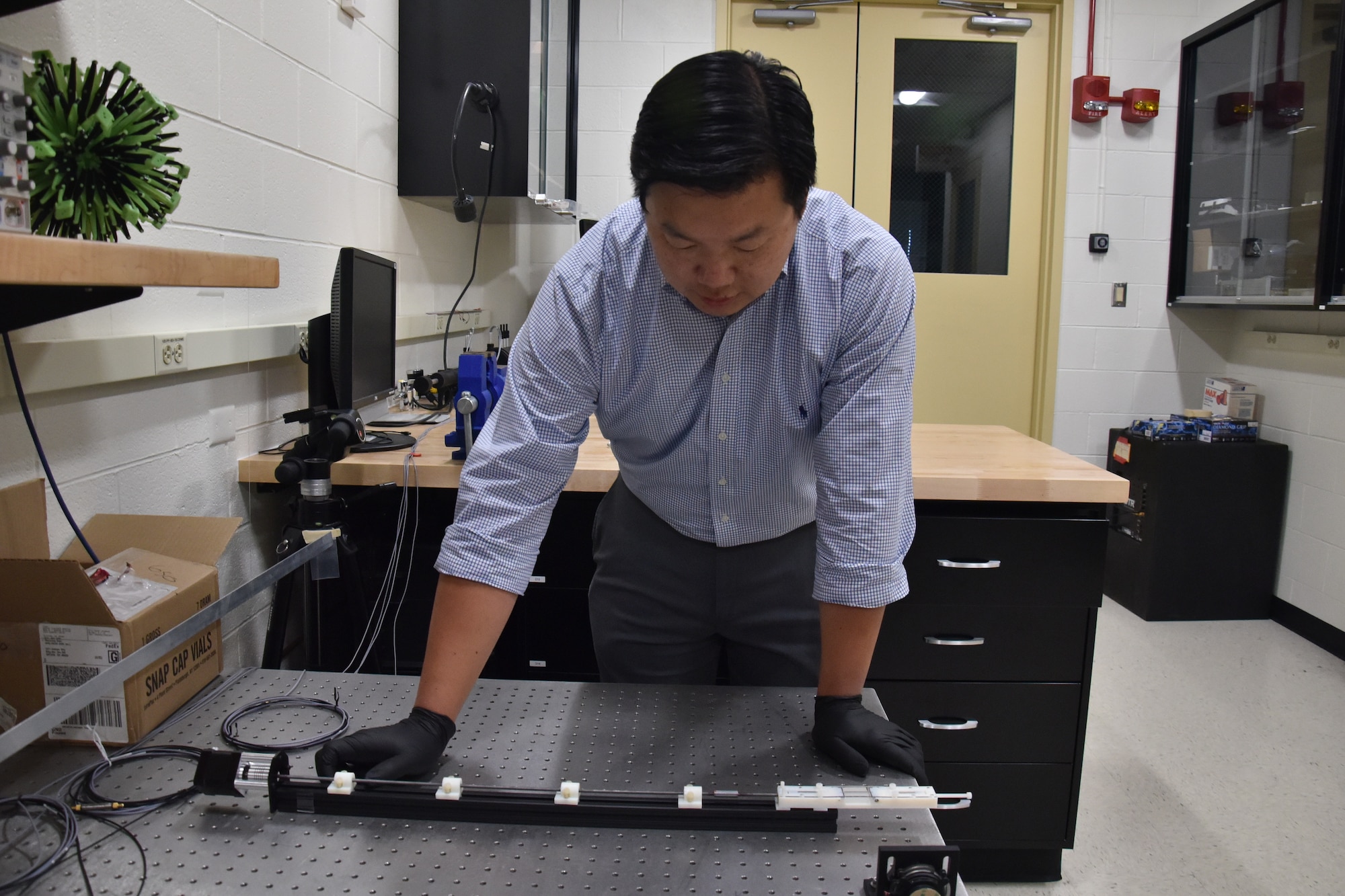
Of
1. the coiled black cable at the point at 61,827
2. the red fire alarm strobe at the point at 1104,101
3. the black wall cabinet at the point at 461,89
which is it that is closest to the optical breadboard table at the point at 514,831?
the coiled black cable at the point at 61,827

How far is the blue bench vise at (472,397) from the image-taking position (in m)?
1.90

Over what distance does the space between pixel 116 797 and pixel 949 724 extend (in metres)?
1.49

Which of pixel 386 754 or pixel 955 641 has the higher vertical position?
pixel 386 754

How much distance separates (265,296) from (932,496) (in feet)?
4.48

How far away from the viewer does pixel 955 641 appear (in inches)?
74.2

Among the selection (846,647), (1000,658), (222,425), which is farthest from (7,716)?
(1000,658)

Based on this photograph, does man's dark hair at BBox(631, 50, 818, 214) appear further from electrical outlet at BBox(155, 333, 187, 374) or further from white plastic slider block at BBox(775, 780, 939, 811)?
electrical outlet at BBox(155, 333, 187, 374)

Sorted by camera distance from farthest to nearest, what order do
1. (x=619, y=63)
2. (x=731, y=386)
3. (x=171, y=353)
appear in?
(x=619, y=63) < (x=171, y=353) < (x=731, y=386)

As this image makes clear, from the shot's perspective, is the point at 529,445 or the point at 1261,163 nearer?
the point at 529,445

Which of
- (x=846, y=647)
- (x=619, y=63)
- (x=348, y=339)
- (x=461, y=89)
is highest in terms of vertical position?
(x=619, y=63)

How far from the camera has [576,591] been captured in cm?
200

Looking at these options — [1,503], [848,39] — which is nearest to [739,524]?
[1,503]

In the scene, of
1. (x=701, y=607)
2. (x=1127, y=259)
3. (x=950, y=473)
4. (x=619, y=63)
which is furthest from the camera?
(x=1127, y=259)

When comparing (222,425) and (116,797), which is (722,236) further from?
(222,425)
